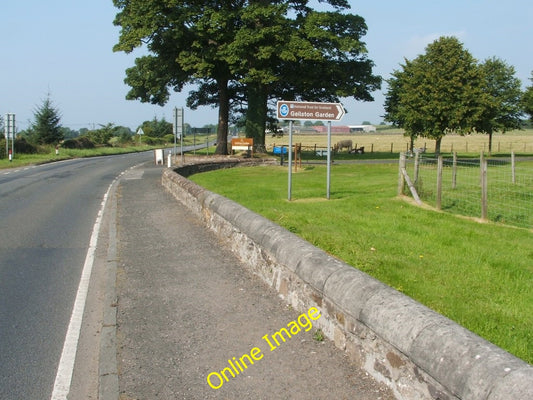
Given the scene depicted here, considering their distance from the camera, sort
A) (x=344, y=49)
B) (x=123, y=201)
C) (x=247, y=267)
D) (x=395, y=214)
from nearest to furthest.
Answer: (x=247, y=267) → (x=395, y=214) → (x=123, y=201) → (x=344, y=49)

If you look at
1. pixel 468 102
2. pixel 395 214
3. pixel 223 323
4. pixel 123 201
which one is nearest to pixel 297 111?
pixel 395 214

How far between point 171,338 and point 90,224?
8085mm

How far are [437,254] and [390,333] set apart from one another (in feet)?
13.6

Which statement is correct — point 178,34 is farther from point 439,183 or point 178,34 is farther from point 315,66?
point 439,183

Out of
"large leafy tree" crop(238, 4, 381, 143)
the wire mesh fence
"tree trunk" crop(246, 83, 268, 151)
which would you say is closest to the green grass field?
the wire mesh fence

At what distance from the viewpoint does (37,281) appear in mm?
7398

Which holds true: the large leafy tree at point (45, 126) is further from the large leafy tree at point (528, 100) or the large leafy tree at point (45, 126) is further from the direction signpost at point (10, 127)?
the large leafy tree at point (528, 100)

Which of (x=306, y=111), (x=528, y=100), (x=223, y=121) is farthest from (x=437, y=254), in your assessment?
(x=528, y=100)

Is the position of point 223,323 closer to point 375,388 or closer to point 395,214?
point 375,388

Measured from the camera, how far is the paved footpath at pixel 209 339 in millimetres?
4012

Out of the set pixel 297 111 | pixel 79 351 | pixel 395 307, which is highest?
pixel 297 111

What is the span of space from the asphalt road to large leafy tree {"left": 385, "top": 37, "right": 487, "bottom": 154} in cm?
2469

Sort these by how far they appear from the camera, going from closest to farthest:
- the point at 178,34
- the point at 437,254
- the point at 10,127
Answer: the point at 437,254
the point at 178,34
the point at 10,127

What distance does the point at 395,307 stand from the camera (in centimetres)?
381
